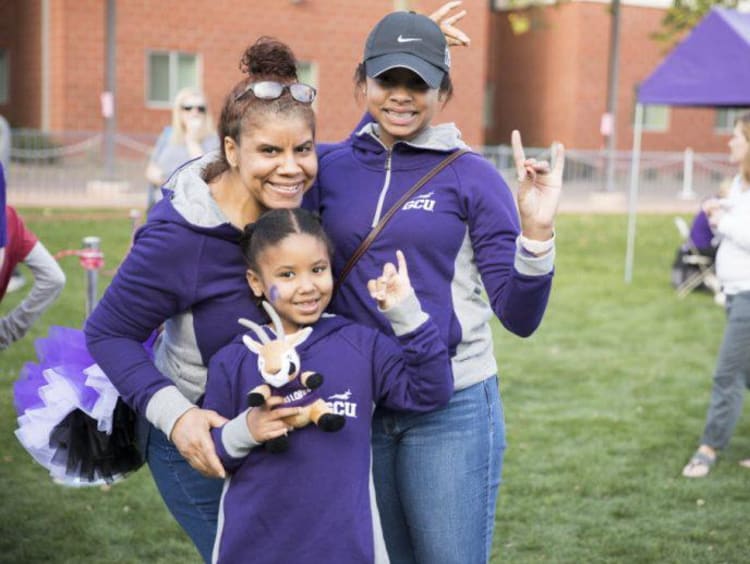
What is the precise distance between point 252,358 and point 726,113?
3766cm

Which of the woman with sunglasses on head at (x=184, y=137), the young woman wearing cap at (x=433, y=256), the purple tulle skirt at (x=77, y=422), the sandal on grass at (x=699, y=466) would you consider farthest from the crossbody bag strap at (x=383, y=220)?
the woman with sunglasses on head at (x=184, y=137)

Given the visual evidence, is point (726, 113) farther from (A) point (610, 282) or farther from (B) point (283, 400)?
(B) point (283, 400)

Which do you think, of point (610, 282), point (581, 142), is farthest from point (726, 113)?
point (610, 282)

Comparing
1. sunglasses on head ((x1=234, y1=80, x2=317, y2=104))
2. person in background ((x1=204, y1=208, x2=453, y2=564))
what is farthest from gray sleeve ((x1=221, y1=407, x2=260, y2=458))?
sunglasses on head ((x1=234, y1=80, x2=317, y2=104))

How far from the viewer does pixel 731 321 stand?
251 inches

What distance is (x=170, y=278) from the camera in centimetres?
271

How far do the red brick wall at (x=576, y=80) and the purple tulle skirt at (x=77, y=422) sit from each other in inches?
1235

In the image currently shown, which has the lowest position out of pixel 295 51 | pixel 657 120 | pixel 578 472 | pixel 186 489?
pixel 578 472

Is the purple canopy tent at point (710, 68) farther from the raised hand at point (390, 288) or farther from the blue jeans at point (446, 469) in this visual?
the raised hand at point (390, 288)

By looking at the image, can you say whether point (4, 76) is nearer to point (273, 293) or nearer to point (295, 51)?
point (295, 51)

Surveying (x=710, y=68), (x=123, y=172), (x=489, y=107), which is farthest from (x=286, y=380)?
(x=489, y=107)

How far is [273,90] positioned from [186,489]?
1.12 m

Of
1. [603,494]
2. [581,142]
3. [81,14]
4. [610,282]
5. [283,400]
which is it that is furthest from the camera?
[581,142]

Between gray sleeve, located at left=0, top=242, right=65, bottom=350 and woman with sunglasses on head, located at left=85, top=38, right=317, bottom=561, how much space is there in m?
1.75
